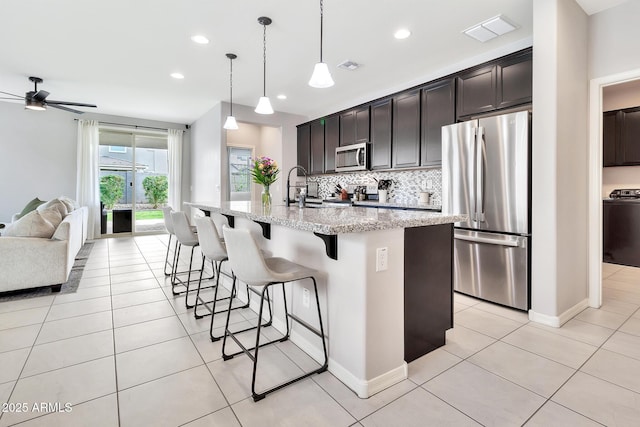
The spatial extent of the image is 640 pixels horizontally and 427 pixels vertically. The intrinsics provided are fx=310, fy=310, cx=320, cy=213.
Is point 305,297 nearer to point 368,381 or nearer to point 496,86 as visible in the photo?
point 368,381

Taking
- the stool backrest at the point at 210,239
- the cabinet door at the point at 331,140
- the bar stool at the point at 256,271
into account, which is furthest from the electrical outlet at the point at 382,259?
the cabinet door at the point at 331,140

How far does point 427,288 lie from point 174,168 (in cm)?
711

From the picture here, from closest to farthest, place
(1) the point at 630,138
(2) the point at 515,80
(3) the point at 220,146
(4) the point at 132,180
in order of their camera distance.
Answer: (2) the point at 515,80 < (1) the point at 630,138 < (3) the point at 220,146 < (4) the point at 132,180

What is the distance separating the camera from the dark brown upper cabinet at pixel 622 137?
4457 millimetres

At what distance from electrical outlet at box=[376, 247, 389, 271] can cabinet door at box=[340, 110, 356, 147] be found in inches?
151

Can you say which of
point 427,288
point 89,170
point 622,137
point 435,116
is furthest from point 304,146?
point 622,137

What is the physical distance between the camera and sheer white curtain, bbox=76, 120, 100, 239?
654 cm

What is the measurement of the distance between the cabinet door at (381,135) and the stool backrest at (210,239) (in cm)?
305

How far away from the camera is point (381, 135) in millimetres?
4762

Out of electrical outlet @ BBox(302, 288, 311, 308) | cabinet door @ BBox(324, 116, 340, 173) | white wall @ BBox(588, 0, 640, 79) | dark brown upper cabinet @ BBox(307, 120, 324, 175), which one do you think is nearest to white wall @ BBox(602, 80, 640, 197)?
white wall @ BBox(588, 0, 640, 79)

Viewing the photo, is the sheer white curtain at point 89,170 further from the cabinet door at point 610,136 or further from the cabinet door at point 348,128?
the cabinet door at point 610,136

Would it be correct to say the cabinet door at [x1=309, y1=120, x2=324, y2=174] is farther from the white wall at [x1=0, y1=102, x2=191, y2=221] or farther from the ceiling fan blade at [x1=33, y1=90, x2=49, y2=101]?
the white wall at [x1=0, y1=102, x2=191, y2=221]

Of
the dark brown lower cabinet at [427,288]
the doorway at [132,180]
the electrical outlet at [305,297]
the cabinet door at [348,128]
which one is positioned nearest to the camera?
the dark brown lower cabinet at [427,288]

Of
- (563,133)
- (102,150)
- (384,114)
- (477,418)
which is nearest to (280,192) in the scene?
(384,114)
